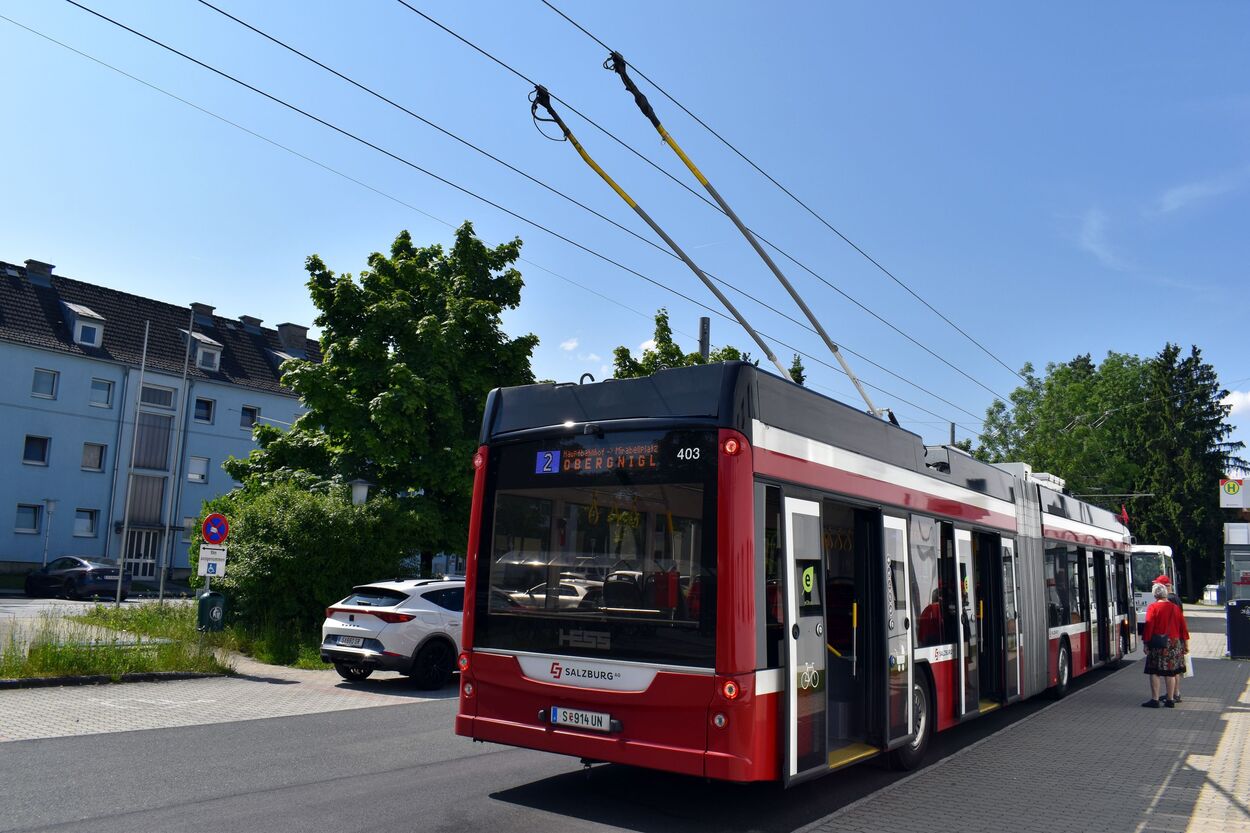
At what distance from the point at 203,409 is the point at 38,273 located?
31.0 feet

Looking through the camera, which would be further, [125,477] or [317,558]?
[125,477]

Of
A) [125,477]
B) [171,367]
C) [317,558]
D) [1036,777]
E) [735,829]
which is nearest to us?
[735,829]

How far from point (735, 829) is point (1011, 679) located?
650 centimetres

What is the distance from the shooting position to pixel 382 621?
1395 cm

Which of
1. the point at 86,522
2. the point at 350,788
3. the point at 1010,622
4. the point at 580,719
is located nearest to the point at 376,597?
the point at 350,788

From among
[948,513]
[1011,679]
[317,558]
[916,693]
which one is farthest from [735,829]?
[317,558]

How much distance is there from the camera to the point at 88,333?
4462 centimetres

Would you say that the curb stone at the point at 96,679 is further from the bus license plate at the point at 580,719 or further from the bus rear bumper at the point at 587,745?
the bus license plate at the point at 580,719

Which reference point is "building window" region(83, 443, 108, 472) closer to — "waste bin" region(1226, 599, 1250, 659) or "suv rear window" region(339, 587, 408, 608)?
"suv rear window" region(339, 587, 408, 608)

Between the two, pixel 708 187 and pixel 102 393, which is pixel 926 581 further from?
pixel 102 393

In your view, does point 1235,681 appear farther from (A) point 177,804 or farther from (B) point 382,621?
(A) point 177,804

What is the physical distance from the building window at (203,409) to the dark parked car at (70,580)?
14528 millimetres

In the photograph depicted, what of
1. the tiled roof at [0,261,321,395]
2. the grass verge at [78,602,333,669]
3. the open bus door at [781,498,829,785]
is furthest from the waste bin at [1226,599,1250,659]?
the tiled roof at [0,261,321,395]

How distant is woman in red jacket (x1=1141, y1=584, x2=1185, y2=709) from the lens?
45.4 feet
